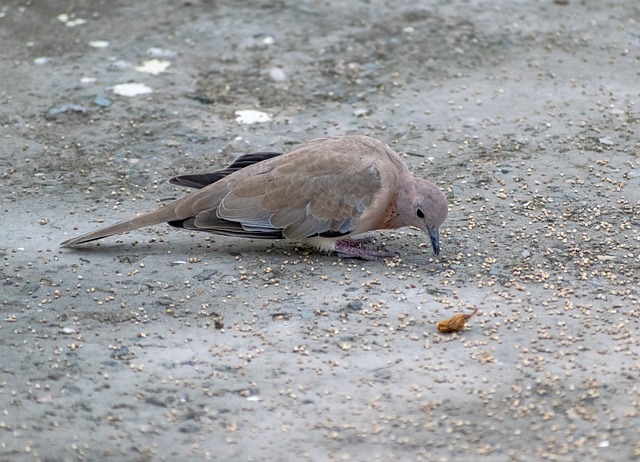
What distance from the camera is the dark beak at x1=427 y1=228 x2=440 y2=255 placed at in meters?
4.91

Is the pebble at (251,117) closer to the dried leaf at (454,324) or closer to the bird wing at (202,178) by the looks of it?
the bird wing at (202,178)

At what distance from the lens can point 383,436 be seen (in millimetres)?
3611

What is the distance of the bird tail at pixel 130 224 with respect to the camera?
4.99 metres

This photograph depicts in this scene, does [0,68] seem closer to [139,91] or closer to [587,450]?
[139,91]

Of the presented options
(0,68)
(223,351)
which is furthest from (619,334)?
(0,68)

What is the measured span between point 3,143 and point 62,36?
172cm

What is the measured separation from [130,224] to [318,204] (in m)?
0.95

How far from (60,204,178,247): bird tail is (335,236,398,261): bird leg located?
33.8 inches

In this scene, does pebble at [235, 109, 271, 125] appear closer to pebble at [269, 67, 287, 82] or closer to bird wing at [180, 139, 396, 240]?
pebble at [269, 67, 287, 82]

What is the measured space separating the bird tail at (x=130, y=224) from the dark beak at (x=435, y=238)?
4.23 feet

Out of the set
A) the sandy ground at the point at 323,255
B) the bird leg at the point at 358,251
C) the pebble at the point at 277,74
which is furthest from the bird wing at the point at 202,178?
the pebble at the point at 277,74

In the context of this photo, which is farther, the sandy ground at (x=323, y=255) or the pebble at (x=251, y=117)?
the pebble at (x=251, y=117)

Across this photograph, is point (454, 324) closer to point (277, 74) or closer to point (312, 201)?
point (312, 201)

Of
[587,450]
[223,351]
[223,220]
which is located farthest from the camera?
[223,220]
